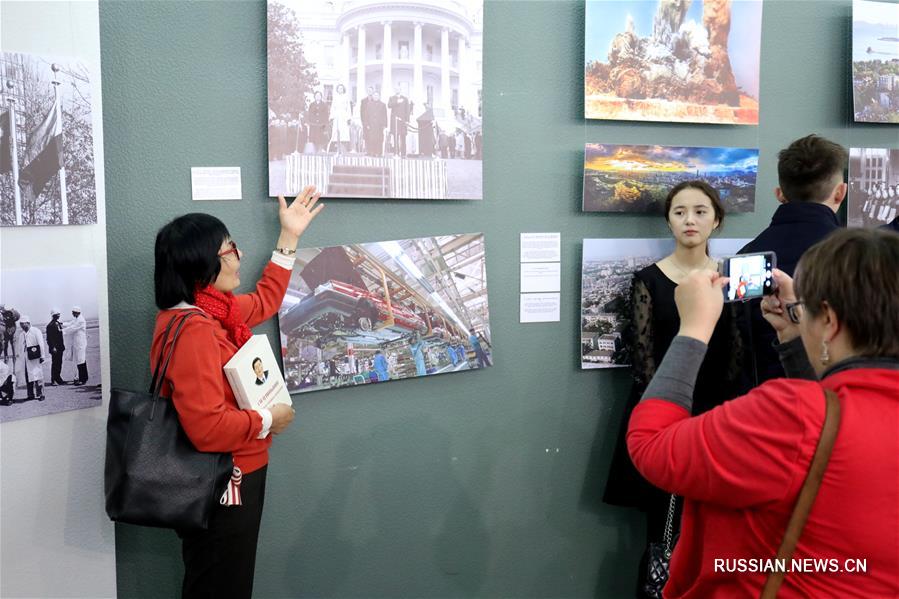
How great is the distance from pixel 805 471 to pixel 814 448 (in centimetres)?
4

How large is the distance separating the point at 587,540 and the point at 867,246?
2.02 metres

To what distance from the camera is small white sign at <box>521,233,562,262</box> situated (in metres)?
2.62

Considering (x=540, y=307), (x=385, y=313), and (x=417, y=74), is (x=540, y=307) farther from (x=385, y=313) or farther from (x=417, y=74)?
(x=417, y=74)

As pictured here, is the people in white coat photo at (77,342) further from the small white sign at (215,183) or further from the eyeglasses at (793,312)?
the eyeglasses at (793,312)

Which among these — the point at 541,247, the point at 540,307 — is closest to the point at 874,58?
the point at 541,247

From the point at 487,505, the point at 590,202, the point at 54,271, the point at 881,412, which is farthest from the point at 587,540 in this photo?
the point at 54,271

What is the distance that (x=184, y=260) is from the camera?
6.11 ft

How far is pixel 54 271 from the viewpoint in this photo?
2041 mm

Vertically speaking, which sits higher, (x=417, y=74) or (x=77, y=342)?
(x=417, y=74)

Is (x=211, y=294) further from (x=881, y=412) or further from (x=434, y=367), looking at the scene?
(x=881, y=412)

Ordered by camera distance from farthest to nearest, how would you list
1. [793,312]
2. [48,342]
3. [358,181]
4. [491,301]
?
[491,301] < [358,181] < [48,342] < [793,312]

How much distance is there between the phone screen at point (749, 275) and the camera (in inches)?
66.4

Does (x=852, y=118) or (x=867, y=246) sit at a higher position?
(x=852, y=118)

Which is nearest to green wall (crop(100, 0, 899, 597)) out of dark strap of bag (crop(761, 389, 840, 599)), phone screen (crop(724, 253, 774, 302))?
phone screen (crop(724, 253, 774, 302))
